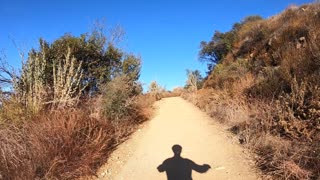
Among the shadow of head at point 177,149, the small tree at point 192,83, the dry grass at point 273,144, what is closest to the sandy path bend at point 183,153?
the shadow of head at point 177,149

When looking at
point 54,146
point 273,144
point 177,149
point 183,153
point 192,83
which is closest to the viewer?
point 54,146

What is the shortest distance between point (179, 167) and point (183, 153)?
921 millimetres

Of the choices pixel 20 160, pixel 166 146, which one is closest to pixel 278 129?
pixel 166 146

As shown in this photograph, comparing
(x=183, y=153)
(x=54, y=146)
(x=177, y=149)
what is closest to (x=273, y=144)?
(x=183, y=153)

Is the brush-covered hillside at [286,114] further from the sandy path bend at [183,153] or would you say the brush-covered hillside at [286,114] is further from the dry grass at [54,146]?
the dry grass at [54,146]

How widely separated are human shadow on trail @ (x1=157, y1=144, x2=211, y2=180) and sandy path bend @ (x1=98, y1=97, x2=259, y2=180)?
0.38 ft

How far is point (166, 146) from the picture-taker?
7906mm

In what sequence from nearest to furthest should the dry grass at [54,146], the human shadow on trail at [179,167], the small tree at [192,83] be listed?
1. the dry grass at [54,146]
2. the human shadow on trail at [179,167]
3. the small tree at [192,83]

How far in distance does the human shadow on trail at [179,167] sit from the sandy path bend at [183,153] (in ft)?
0.38

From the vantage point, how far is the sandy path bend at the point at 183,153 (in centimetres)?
589

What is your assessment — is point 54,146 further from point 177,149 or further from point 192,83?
point 192,83

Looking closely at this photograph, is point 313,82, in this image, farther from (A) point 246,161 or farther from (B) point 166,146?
(B) point 166,146

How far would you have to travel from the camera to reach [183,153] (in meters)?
7.12

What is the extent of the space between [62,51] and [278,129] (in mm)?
8974
